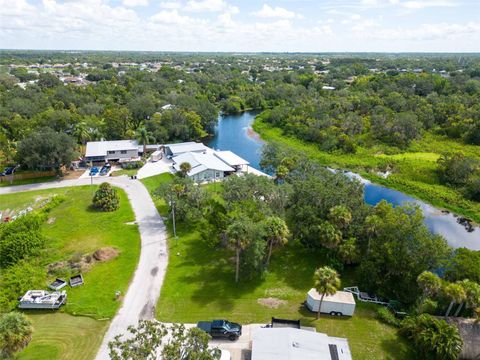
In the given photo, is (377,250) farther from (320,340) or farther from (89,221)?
(89,221)

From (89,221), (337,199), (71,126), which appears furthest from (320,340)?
(71,126)

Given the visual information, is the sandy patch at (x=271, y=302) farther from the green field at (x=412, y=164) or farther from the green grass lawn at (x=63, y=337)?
the green field at (x=412, y=164)

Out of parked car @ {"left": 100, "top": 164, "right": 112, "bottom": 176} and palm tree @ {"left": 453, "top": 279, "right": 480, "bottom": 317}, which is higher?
palm tree @ {"left": 453, "top": 279, "right": 480, "bottom": 317}

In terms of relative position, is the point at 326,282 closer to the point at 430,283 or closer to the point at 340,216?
the point at 430,283

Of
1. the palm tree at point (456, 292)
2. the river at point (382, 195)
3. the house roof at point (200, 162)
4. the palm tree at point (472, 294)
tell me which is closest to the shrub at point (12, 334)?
the palm tree at point (456, 292)

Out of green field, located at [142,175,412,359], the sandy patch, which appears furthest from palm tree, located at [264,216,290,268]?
the sandy patch

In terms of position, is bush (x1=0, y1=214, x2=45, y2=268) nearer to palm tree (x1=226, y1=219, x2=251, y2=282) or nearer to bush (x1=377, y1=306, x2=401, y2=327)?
palm tree (x1=226, y1=219, x2=251, y2=282)
